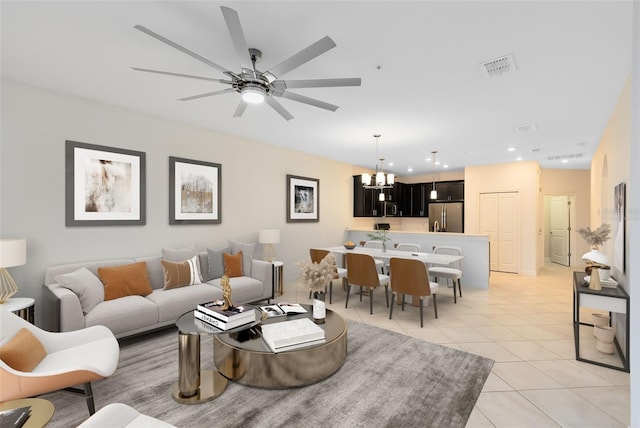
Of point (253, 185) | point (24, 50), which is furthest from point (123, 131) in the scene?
point (253, 185)

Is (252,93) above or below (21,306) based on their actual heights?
above

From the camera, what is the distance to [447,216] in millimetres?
8781

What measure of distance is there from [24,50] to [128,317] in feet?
8.50

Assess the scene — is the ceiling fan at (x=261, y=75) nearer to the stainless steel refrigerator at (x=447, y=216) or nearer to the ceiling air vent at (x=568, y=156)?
the ceiling air vent at (x=568, y=156)

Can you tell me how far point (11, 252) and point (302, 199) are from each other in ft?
15.2

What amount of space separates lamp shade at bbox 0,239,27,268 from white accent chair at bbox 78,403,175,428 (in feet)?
7.56

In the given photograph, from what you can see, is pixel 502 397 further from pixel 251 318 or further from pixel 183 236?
pixel 183 236

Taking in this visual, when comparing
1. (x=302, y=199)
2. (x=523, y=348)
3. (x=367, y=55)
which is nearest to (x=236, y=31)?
(x=367, y=55)

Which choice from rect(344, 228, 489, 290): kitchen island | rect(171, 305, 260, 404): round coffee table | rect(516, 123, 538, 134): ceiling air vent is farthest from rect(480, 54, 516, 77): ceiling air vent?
rect(344, 228, 489, 290): kitchen island

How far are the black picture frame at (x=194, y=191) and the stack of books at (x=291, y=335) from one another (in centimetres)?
274

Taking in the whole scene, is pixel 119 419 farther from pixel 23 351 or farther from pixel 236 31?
pixel 236 31

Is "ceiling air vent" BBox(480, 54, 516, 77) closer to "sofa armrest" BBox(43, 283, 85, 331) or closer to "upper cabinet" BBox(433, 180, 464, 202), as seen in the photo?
"sofa armrest" BBox(43, 283, 85, 331)

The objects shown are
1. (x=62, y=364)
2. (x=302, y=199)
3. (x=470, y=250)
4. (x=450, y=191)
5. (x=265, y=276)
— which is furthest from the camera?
(x=450, y=191)

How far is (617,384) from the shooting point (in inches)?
98.3
